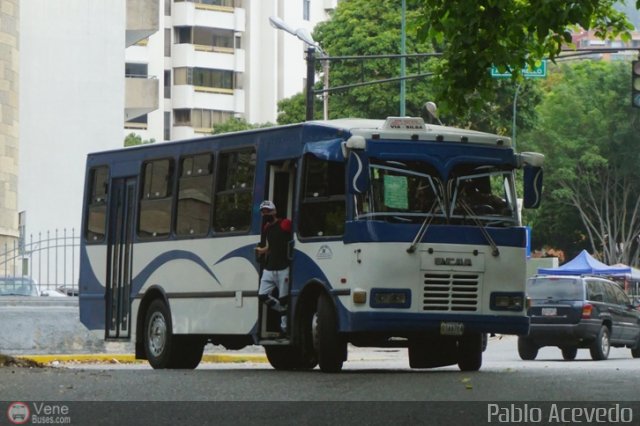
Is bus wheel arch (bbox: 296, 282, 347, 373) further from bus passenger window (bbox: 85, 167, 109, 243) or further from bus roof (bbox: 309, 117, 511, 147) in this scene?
bus passenger window (bbox: 85, 167, 109, 243)

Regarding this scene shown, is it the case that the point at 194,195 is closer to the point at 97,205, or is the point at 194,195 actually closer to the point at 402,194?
the point at 97,205

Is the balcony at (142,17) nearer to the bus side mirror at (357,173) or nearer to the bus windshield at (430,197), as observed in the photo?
the bus windshield at (430,197)

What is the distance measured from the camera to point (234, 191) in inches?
882

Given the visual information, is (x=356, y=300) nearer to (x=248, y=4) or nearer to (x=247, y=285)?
(x=247, y=285)

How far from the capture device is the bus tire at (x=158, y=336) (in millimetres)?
23297

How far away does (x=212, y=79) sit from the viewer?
358 feet

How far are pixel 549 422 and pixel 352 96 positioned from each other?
56320 mm

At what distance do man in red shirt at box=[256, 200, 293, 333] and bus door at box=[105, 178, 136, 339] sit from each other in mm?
3806

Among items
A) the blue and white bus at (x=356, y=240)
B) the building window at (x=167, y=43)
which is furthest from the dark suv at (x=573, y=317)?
the building window at (x=167, y=43)

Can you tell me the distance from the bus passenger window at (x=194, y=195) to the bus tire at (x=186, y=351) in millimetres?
1406

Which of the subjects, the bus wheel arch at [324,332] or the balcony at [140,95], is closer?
the bus wheel arch at [324,332]

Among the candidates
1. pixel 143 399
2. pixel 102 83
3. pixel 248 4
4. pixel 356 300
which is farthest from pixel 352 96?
pixel 143 399

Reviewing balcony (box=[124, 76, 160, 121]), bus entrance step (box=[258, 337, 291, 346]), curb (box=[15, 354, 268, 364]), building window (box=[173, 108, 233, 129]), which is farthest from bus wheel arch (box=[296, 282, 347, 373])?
building window (box=[173, 108, 233, 129])

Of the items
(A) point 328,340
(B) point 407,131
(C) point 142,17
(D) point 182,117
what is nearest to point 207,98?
(D) point 182,117
